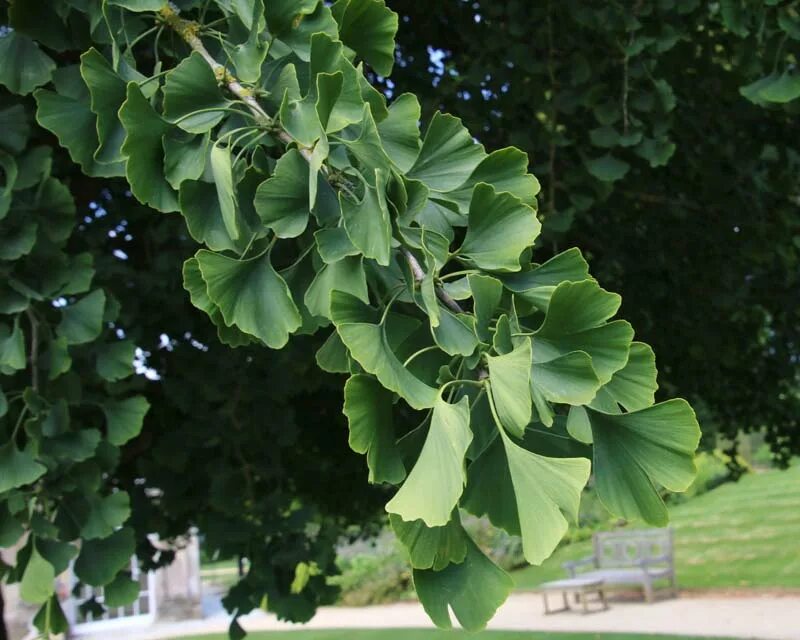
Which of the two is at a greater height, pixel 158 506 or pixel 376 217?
pixel 376 217

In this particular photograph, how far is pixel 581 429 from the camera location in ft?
2.89

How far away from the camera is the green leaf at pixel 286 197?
100cm

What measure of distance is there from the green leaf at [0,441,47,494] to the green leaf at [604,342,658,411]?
1090 millimetres

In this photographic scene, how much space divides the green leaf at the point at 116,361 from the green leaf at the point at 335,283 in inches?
42.8

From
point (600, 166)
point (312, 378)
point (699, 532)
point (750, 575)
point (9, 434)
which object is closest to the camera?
point (9, 434)

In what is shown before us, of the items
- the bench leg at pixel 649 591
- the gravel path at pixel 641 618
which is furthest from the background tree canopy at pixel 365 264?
the bench leg at pixel 649 591

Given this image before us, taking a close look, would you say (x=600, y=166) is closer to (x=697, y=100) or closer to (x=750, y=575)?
(x=697, y=100)

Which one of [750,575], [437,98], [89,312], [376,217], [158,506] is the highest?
[437,98]

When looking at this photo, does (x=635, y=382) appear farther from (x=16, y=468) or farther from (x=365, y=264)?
(x=16, y=468)

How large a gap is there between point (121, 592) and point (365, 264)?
1.07 meters

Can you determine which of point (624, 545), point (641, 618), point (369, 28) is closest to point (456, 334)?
point (369, 28)

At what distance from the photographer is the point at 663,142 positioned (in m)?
2.77

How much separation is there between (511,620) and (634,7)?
7.88 meters

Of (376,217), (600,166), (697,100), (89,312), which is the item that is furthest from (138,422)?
(697,100)
